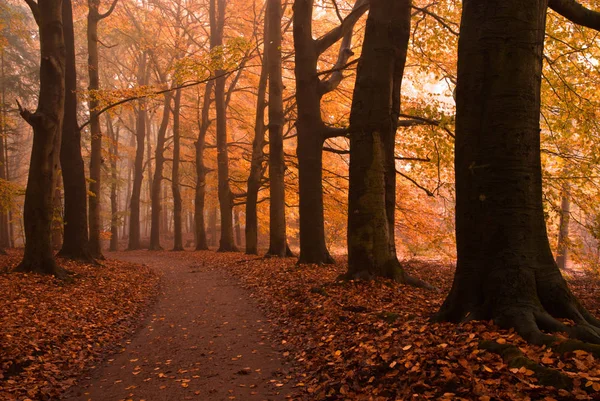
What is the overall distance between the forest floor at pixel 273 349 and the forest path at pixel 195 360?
0.07 feet

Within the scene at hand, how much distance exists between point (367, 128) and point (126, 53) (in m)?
24.7

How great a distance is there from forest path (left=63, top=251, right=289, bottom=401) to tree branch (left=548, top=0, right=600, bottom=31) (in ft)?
18.7

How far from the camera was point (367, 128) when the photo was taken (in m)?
8.23

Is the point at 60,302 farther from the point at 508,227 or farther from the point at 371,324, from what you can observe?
the point at 508,227

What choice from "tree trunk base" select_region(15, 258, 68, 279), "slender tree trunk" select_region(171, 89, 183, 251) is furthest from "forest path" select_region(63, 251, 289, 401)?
"slender tree trunk" select_region(171, 89, 183, 251)

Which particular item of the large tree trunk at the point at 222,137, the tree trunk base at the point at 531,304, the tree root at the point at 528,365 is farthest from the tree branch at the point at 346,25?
the large tree trunk at the point at 222,137

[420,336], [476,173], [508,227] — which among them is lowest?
[420,336]

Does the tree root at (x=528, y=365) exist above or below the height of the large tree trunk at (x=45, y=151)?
below

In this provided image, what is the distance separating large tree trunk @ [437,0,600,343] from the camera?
4367 millimetres

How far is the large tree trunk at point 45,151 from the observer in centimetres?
1007

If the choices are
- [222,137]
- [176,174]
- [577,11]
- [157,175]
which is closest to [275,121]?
[222,137]

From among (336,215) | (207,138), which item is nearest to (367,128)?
(336,215)

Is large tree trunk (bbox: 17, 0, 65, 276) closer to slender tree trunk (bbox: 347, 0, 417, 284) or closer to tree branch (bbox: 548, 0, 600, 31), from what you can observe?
slender tree trunk (bbox: 347, 0, 417, 284)

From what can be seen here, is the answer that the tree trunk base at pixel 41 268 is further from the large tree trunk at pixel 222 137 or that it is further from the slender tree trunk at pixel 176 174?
the slender tree trunk at pixel 176 174
